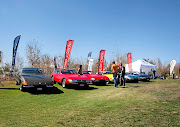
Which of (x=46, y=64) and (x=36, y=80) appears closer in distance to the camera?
(x=36, y=80)

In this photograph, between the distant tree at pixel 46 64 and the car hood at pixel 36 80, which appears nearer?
the car hood at pixel 36 80

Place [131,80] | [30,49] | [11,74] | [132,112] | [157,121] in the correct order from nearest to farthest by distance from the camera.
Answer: [157,121] < [132,112] < [11,74] < [131,80] < [30,49]

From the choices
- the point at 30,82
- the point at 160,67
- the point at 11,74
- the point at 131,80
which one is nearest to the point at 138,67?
the point at 131,80

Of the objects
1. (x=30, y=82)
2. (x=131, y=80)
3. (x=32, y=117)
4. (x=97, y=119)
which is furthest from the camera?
(x=131, y=80)

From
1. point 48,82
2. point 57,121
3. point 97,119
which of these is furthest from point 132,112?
point 48,82

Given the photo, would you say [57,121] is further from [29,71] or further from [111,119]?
[29,71]

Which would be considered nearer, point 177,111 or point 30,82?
point 177,111

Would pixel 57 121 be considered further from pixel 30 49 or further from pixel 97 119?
pixel 30 49

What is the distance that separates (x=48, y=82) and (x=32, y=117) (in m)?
4.76

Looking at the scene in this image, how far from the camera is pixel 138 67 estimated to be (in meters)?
29.2

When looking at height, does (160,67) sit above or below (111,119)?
above

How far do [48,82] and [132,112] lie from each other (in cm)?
575

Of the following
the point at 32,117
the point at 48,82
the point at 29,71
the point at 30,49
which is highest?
the point at 30,49

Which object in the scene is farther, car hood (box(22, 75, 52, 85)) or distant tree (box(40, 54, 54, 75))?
distant tree (box(40, 54, 54, 75))
